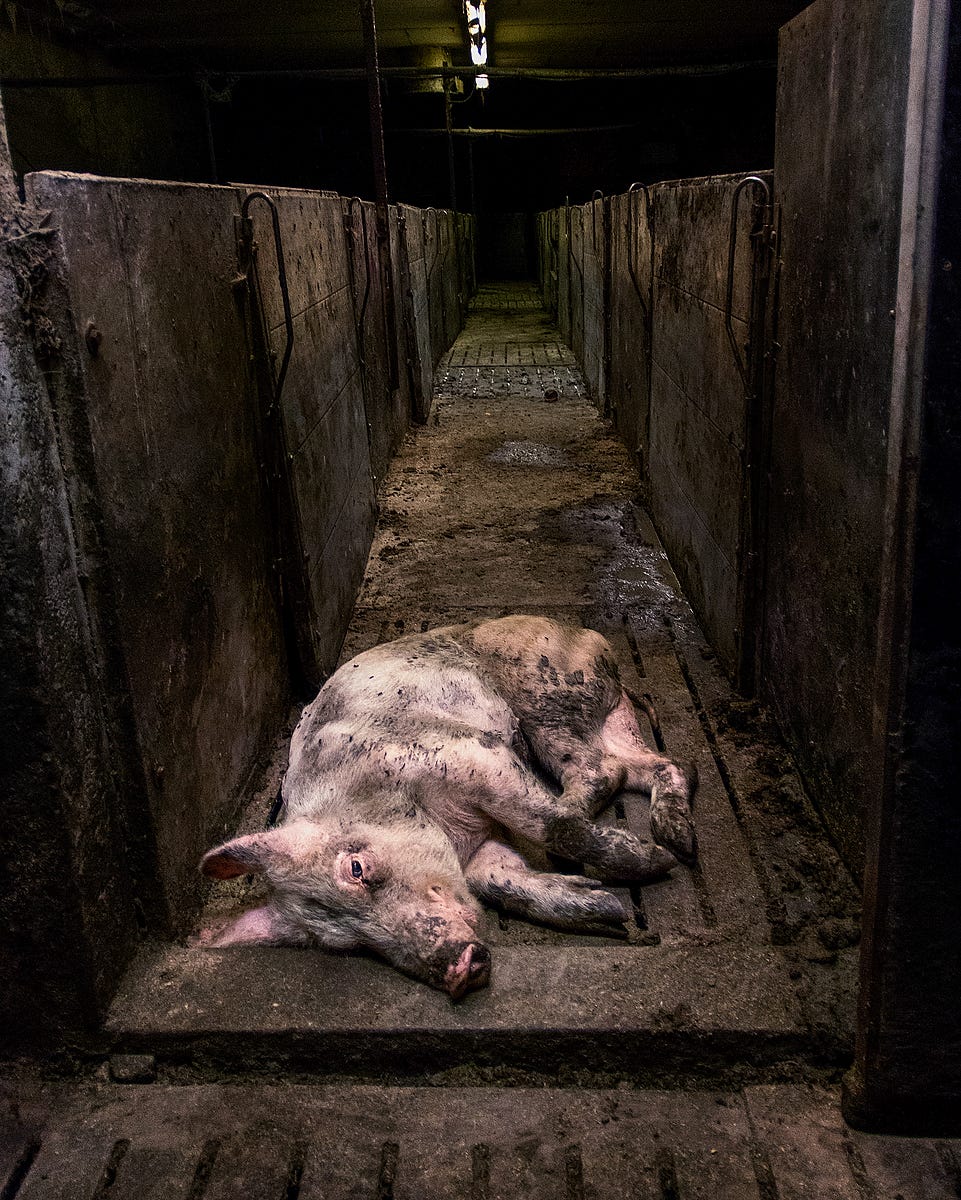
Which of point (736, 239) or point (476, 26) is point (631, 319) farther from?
point (476, 26)

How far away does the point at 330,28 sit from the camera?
1306 centimetres

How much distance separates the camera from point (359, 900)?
9.54 feet

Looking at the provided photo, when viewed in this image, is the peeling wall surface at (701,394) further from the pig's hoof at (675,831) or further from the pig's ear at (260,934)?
the pig's ear at (260,934)

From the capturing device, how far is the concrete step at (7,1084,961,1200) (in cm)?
234

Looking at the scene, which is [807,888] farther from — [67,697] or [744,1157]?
[67,697]

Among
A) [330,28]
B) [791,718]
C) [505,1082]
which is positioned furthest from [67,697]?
[330,28]

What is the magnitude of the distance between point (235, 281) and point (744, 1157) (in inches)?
133

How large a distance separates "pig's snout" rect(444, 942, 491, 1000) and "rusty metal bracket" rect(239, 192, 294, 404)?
2.42 meters

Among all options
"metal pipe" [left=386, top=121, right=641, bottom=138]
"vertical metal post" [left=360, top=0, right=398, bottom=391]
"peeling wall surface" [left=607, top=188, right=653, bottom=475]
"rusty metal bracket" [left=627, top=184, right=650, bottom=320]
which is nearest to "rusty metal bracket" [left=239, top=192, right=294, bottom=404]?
"vertical metal post" [left=360, top=0, right=398, bottom=391]

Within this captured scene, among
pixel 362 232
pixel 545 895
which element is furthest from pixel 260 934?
pixel 362 232

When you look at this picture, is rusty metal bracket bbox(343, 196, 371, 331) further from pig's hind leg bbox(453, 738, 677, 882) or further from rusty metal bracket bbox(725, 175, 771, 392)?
pig's hind leg bbox(453, 738, 677, 882)

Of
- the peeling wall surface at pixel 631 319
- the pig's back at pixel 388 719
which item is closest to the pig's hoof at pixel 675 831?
the pig's back at pixel 388 719

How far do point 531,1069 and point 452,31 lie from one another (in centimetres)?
1429

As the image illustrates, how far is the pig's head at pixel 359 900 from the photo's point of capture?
9.31 ft
